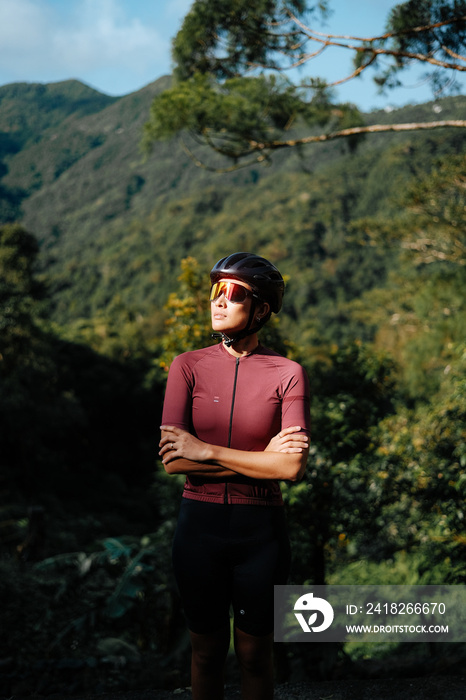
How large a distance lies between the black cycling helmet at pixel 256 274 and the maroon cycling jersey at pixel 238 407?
262mm

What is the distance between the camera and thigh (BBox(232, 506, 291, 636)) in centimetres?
196

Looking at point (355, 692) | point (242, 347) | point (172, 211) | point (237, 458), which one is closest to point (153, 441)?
point (355, 692)

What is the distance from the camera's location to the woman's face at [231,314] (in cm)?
212

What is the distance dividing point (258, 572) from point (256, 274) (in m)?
1.15

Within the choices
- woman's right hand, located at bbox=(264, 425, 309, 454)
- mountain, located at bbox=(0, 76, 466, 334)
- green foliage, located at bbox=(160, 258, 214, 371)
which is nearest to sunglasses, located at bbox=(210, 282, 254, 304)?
woman's right hand, located at bbox=(264, 425, 309, 454)

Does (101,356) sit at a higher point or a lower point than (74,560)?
higher

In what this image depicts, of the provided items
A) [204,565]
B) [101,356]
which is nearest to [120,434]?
[101,356]

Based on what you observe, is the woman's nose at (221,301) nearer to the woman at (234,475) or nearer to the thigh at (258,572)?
the woman at (234,475)

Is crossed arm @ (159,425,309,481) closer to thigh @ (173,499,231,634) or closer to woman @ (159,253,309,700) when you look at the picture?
woman @ (159,253,309,700)

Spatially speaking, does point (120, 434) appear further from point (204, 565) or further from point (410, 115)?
point (204, 565)

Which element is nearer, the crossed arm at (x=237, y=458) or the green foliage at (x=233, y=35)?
the crossed arm at (x=237, y=458)

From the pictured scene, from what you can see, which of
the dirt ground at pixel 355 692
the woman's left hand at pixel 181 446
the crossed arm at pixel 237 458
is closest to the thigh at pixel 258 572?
the crossed arm at pixel 237 458

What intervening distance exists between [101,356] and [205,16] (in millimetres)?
24059

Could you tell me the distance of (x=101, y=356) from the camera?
28.9 metres
